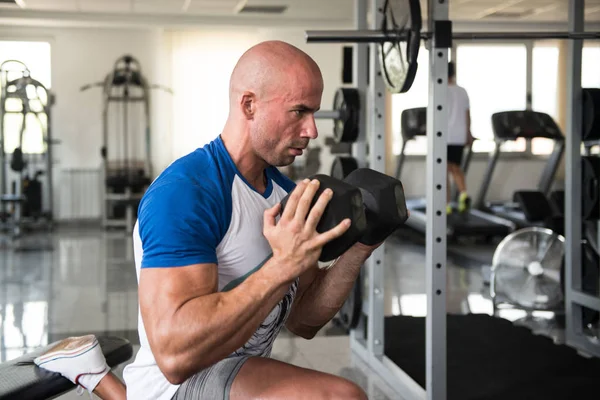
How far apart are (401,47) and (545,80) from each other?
24.5 feet

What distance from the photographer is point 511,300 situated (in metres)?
3.99

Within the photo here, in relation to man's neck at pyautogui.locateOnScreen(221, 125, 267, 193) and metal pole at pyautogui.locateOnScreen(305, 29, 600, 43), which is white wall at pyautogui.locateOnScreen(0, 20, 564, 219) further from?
man's neck at pyautogui.locateOnScreen(221, 125, 267, 193)

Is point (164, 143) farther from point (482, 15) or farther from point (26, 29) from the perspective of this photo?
point (482, 15)

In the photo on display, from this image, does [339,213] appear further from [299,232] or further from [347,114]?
[347,114]

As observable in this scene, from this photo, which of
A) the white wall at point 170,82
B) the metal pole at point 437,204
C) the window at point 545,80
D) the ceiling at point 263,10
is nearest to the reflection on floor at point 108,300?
the metal pole at point 437,204

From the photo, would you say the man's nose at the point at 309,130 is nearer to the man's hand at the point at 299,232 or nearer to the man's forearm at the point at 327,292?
the man's hand at the point at 299,232

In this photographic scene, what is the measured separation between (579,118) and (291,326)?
6.85 ft

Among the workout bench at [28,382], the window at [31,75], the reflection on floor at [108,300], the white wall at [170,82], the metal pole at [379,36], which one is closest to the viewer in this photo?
the workout bench at [28,382]

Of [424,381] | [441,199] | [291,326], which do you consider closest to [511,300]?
[424,381]

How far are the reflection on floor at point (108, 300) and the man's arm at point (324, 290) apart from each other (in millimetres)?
1225

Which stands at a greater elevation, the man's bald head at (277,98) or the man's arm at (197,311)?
the man's bald head at (277,98)

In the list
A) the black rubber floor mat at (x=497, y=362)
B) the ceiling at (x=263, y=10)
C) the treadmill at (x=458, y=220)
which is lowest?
the black rubber floor mat at (x=497, y=362)

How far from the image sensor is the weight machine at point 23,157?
24.9 feet

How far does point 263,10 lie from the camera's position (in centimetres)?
823
